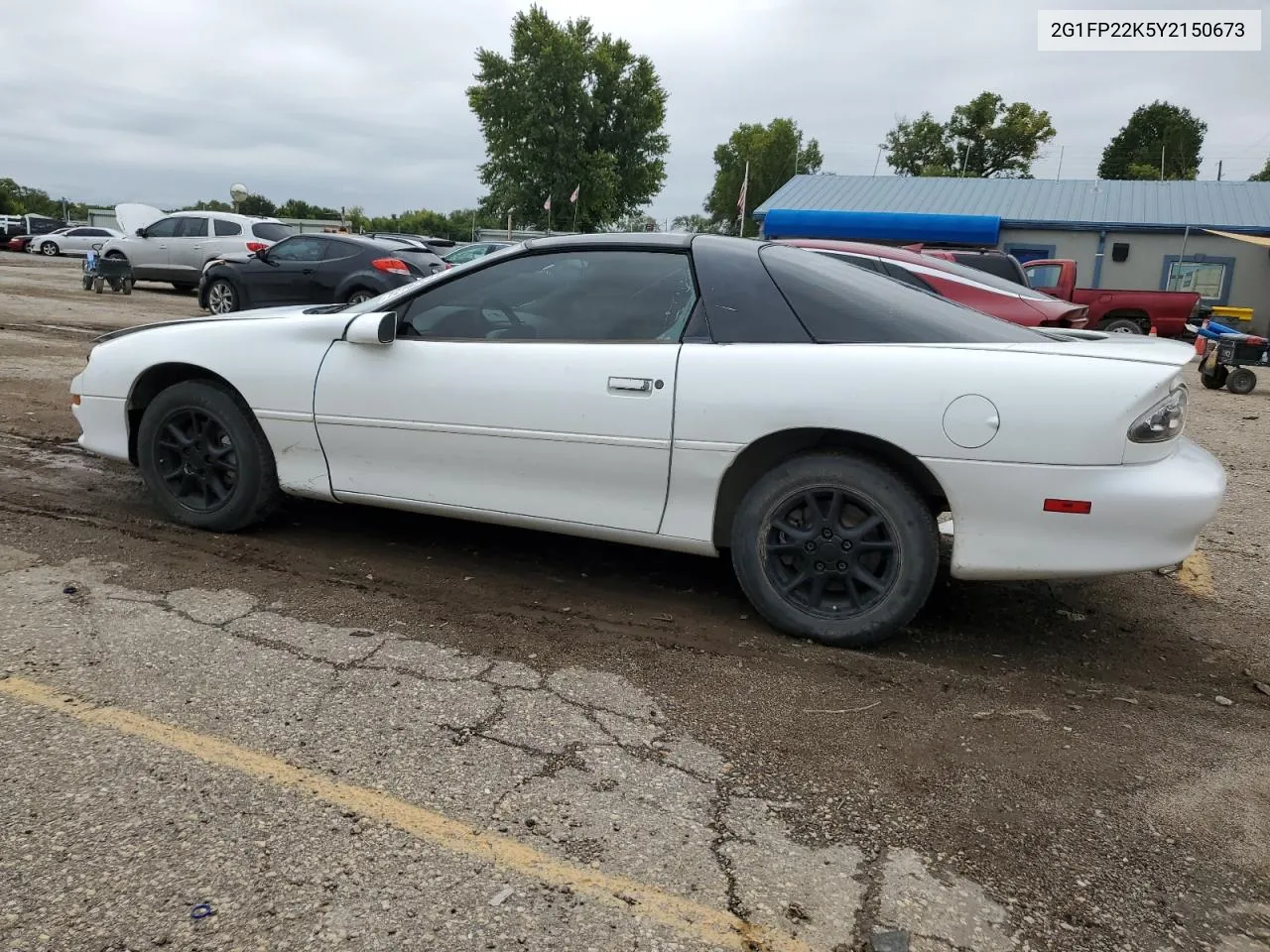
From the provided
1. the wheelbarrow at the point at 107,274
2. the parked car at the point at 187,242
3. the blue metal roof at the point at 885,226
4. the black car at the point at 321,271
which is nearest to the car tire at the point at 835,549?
the black car at the point at 321,271

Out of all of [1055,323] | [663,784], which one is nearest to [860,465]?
[663,784]

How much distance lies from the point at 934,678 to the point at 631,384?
1.52m

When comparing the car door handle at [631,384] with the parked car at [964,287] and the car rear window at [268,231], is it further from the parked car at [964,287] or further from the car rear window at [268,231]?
the car rear window at [268,231]

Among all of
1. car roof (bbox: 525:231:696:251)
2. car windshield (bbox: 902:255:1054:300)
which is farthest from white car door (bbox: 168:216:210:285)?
car roof (bbox: 525:231:696:251)

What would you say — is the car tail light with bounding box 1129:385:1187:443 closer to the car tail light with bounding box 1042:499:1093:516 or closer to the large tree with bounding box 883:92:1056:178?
the car tail light with bounding box 1042:499:1093:516

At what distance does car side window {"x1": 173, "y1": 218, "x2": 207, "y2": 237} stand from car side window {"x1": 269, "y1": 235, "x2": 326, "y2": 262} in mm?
6000

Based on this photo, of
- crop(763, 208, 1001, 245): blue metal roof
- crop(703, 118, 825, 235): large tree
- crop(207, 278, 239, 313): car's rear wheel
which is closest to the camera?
crop(207, 278, 239, 313): car's rear wheel

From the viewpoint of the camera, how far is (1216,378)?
1284 centimetres

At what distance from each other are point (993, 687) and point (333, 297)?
11.3 metres

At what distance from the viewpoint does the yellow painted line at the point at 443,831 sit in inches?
80.0

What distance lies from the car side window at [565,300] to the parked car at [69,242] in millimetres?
41203

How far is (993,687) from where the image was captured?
3250 mm

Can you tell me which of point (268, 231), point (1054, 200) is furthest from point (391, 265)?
point (1054, 200)

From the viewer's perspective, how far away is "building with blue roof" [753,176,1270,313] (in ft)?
85.6
